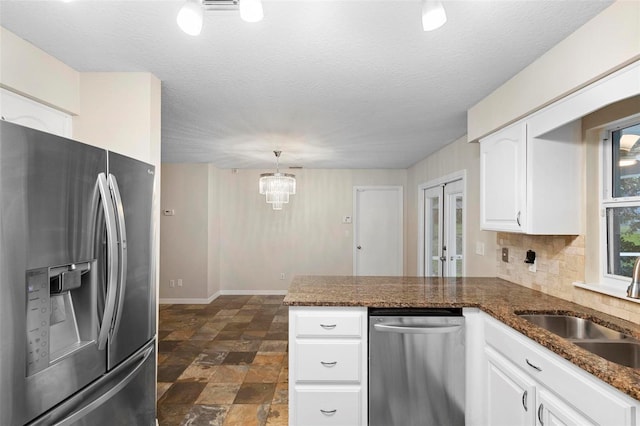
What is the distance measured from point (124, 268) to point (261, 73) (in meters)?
1.41

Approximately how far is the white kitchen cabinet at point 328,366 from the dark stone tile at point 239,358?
4.64ft

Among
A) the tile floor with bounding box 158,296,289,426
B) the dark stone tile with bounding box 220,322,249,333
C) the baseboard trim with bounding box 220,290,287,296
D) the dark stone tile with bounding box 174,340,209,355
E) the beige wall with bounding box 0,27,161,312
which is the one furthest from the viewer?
the baseboard trim with bounding box 220,290,287,296

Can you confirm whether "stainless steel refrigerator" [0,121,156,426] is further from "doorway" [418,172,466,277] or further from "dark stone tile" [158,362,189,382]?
"doorway" [418,172,466,277]

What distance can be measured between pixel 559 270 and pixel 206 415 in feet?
8.67

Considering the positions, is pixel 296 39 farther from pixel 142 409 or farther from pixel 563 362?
pixel 142 409

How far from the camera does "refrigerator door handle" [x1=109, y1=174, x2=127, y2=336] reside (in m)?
1.51

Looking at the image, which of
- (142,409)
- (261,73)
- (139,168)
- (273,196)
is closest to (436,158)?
(273,196)

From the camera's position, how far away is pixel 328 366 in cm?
210

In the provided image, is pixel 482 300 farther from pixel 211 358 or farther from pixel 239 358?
pixel 211 358

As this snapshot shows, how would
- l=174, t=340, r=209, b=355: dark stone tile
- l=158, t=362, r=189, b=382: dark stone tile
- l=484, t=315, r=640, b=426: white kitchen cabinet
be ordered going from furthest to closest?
l=174, t=340, r=209, b=355: dark stone tile, l=158, t=362, r=189, b=382: dark stone tile, l=484, t=315, r=640, b=426: white kitchen cabinet

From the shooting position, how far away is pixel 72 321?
134 centimetres

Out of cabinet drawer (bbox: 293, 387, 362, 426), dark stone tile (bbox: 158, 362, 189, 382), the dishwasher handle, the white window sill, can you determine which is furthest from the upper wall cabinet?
dark stone tile (bbox: 158, 362, 189, 382)

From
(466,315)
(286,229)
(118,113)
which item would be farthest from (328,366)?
(286,229)

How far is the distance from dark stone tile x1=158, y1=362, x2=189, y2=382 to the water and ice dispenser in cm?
190
